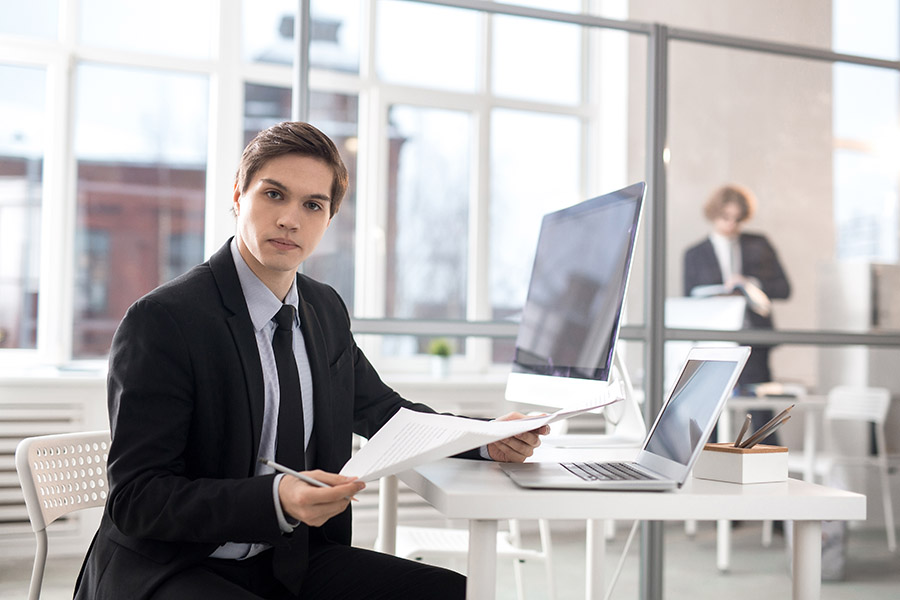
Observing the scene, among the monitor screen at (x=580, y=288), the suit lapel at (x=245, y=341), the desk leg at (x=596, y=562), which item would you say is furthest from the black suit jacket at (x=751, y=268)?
the suit lapel at (x=245, y=341)

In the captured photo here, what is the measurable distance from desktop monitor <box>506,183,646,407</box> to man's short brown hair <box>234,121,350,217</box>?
48cm

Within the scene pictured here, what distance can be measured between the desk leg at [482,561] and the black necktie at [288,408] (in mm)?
321

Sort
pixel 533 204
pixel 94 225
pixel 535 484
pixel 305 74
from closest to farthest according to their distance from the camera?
1. pixel 535 484
2. pixel 305 74
3. pixel 94 225
4. pixel 533 204

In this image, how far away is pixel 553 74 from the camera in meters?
4.73

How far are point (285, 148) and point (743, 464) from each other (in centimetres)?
83

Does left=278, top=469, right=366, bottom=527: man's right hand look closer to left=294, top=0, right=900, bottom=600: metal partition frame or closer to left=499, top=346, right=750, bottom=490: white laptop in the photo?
left=499, top=346, right=750, bottom=490: white laptop

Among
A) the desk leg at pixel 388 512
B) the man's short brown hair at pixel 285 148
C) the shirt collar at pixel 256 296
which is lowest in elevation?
the desk leg at pixel 388 512

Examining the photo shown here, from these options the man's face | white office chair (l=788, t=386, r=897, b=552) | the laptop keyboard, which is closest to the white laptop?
the laptop keyboard

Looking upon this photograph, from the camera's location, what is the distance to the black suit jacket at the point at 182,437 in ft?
3.51

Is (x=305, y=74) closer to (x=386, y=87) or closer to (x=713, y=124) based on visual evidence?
(x=386, y=87)

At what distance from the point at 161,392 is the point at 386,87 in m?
3.50

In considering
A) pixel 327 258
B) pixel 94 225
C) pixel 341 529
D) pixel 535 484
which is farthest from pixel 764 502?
pixel 94 225

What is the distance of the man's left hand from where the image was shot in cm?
134

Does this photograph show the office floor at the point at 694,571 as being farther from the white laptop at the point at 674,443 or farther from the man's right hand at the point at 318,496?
the man's right hand at the point at 318,496
